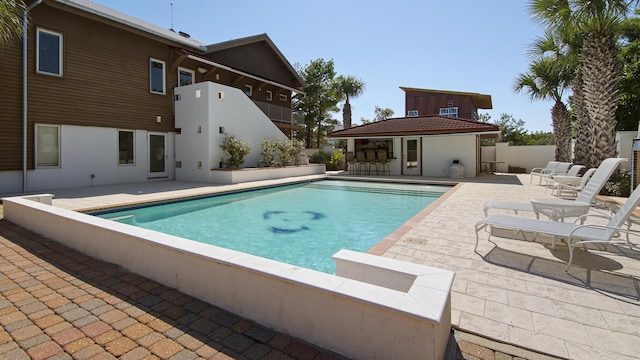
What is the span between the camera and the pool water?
5.43 m

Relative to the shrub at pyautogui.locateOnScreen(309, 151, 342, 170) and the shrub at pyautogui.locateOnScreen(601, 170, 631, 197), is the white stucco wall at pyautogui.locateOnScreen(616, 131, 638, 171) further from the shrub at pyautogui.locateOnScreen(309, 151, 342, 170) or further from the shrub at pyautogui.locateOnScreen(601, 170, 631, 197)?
the shrub at pyautogui.locateOnScreen(309, 151, 342, 170)

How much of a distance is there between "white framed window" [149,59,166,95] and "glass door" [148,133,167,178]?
6.30 feet

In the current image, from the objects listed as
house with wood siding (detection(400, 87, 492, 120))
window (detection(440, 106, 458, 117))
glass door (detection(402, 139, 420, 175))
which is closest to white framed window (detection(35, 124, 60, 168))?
glass door (detection(402, 139, 420, 175))

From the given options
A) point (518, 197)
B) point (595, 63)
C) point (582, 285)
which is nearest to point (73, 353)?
point (582, 285)

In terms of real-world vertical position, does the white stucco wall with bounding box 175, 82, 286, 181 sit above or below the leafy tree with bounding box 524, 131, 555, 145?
below

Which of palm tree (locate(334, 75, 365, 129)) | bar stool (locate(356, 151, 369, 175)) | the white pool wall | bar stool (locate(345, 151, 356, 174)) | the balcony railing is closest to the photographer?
the white pool wall

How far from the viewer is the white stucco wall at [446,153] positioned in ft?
49.9

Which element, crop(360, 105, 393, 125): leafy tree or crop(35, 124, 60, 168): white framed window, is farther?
crop(360, 105, 393, 125): leafy tree

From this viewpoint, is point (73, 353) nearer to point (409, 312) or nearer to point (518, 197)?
point (409, 312)

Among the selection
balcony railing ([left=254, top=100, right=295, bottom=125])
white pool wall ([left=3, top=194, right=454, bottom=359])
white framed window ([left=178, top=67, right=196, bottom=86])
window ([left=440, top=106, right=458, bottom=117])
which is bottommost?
white pool wall ([left=3, top=194, right=454, bottom=359])

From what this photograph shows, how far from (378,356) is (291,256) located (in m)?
3.18

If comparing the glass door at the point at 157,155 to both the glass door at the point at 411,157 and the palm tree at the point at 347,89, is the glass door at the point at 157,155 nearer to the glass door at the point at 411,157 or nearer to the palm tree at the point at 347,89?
the glass door at the point at 411,157

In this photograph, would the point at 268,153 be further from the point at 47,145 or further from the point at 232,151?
the point at 47,145

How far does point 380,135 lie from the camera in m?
16.4
